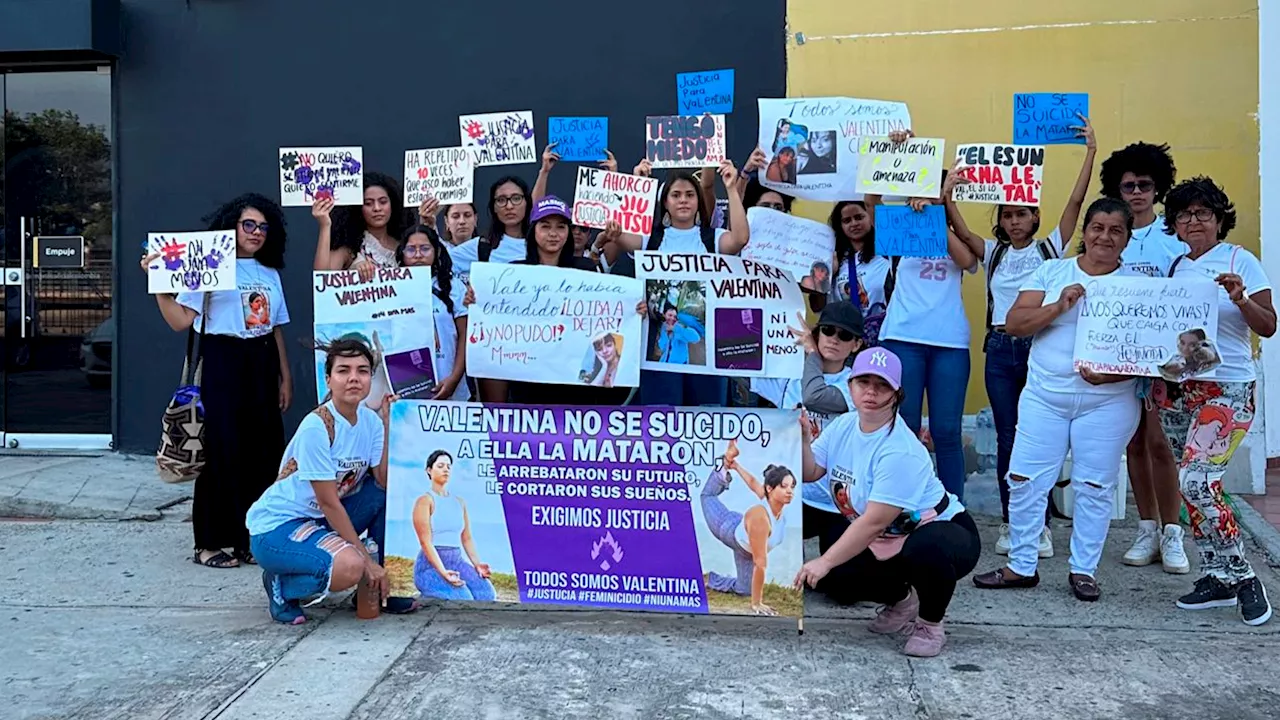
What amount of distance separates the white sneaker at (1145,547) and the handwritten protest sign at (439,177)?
398 cm

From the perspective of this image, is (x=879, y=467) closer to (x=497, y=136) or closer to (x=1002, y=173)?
(x=1002, y=173)

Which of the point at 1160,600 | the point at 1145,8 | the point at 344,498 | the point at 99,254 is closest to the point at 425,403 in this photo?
the point at 344,498

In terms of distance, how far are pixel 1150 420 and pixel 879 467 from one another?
2.20 metres

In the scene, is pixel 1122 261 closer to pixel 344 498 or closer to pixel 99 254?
pixel 344 498

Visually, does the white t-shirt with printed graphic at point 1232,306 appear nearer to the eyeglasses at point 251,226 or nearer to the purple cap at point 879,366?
the purple cap at point 879,366

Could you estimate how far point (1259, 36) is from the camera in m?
7.69

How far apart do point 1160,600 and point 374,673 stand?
3548 millimetres

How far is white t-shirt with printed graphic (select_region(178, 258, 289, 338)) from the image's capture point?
6.00 meters

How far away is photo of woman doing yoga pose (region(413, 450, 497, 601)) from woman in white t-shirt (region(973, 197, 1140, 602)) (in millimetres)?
2399

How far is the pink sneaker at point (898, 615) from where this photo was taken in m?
4.87

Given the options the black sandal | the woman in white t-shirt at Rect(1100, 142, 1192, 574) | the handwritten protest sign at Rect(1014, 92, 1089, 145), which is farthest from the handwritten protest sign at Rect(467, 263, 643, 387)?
the woman in white t-shirt at Rect(1100, 142, 1192, 574)

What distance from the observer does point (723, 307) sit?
5.30m

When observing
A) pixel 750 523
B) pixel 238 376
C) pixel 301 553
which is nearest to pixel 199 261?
pixel 238 376

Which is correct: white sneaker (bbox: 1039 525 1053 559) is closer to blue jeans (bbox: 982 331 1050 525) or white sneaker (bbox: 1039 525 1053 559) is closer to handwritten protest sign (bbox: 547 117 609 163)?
blue jeans (bbox: 982 331 1050 525)
